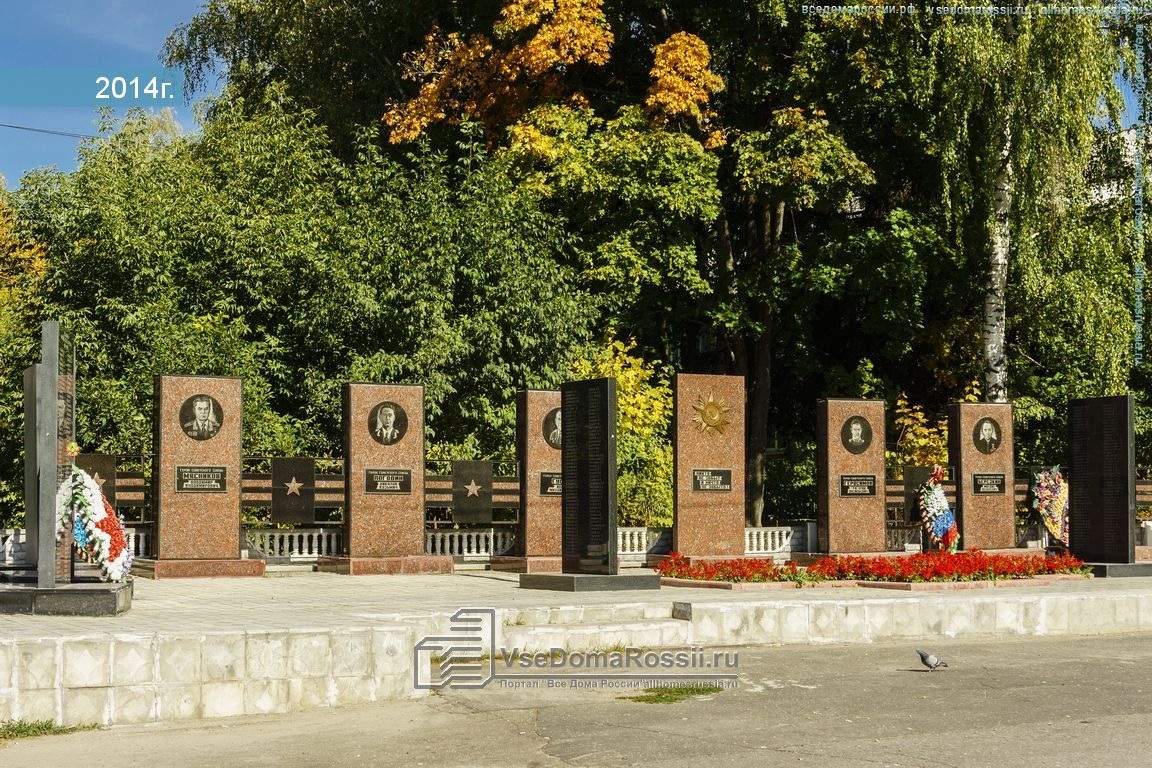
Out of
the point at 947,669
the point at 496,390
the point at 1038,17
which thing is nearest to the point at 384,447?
the point at 496,390

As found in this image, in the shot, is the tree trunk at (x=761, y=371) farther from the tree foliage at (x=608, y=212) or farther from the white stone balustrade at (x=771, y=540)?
the white stone balustrade at (x=771, y=540)

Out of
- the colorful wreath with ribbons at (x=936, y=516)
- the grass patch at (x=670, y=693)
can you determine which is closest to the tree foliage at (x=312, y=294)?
the colorful wreath with ribbons at (x=936, y=516)

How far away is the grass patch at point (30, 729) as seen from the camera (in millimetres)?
8992

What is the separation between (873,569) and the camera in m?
18.0

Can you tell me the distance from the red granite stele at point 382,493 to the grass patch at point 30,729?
10.7 meters

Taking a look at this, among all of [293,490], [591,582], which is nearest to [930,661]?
[591,582]

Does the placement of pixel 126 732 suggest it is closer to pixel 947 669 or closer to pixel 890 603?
pixel 947 669

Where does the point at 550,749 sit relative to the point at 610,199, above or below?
below

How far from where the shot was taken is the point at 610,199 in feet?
97.5

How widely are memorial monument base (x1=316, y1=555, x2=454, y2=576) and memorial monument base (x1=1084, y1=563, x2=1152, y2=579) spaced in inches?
362

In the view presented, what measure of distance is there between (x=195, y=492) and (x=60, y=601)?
778 centimetres

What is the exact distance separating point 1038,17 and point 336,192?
50.2 feet

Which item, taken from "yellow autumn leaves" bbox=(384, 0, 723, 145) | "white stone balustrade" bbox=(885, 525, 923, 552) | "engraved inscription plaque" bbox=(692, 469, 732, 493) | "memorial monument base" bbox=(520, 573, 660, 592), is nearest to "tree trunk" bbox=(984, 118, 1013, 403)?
"white stone balustrade" bbox=(885, 525, 923, 552)

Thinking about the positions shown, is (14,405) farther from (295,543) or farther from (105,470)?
(295,543)
